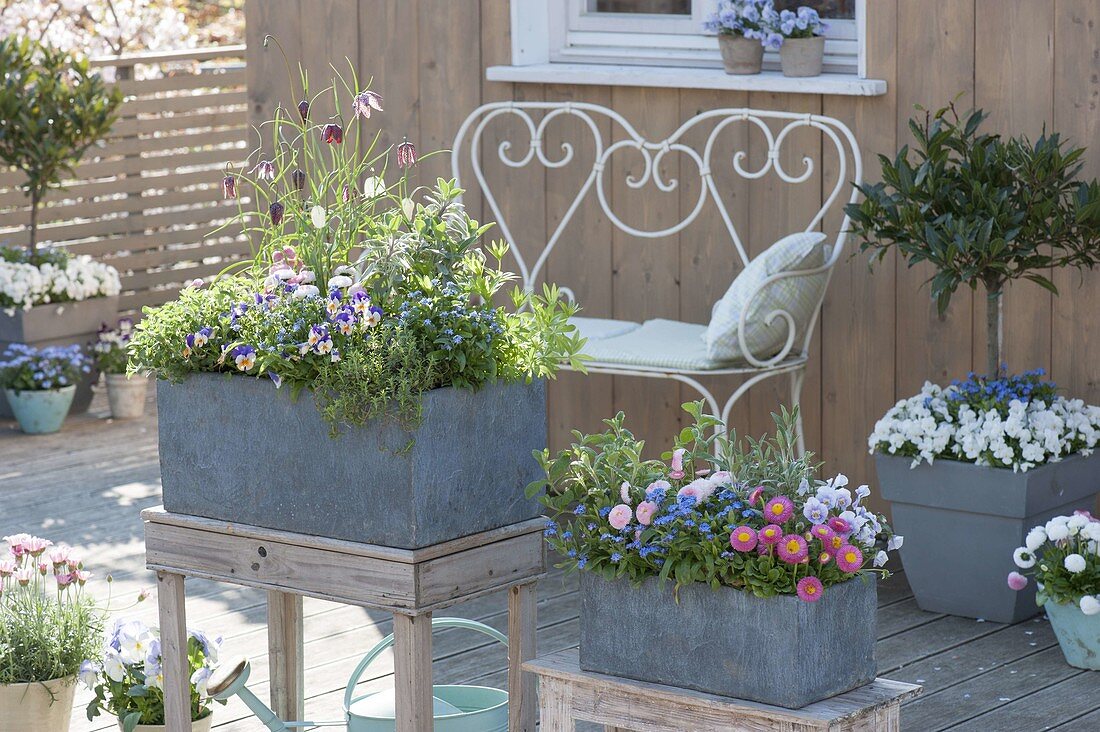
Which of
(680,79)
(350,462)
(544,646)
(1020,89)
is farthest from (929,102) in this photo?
(350,462)

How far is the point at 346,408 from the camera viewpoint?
84.9 inches

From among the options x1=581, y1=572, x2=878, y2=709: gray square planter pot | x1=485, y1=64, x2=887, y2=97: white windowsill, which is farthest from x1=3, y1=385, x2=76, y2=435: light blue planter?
x1=581, y1=572, x2=878, y2=709: gray square planter pot

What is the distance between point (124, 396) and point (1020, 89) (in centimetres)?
345

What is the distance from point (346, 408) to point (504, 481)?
0.25m

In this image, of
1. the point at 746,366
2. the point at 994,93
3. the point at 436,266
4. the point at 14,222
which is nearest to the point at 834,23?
the point at 994,93

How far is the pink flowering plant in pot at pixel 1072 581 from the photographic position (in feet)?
10.4

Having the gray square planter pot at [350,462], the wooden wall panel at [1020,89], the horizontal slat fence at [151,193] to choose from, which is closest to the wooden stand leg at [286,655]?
the gray square planter pot at [350,462]

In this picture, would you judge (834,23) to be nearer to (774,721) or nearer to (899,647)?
(899,647)

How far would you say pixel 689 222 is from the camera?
13.7ft

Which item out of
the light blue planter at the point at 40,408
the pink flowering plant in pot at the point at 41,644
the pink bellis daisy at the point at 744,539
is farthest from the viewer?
the light blue planter at the point at 40,408

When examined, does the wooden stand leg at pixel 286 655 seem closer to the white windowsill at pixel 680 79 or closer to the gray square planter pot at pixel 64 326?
the white windowsill at pixel 680 79

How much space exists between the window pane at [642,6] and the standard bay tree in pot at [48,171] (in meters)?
2.19

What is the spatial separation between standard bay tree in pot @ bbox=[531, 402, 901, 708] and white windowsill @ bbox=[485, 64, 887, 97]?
201 centimetres

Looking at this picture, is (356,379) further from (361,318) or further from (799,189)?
(799,189)
